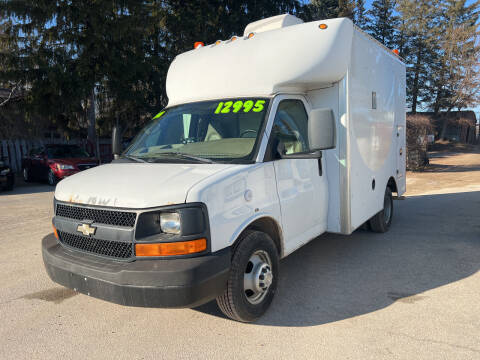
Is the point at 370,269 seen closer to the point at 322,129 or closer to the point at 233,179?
the point at 322,129

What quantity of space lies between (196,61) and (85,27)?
12.9 meters

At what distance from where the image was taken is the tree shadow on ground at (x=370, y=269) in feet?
12.4

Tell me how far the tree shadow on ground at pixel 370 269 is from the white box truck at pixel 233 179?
0.49 m

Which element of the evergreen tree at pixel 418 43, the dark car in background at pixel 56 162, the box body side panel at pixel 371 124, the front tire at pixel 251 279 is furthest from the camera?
the evergreen tree at pixel 418 43

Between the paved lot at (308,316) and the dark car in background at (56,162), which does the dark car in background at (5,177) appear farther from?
the paved lot at (308,316)

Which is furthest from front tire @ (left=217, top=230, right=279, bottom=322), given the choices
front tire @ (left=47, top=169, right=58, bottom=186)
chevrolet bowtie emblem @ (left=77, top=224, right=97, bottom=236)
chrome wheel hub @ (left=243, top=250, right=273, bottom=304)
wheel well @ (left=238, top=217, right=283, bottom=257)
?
front tire @ (left=47, top=169, right=58, bottom=186)

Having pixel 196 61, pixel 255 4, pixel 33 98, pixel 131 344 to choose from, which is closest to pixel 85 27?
pixel 33 98

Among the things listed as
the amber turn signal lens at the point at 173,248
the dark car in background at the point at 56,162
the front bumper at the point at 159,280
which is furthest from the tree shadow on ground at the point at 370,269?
the dark car in background at the point at 56,162

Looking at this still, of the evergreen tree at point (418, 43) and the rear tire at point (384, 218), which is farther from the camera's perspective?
Result: the evergreen tree at point (418, 43)

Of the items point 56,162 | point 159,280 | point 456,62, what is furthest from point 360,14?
point 159,280

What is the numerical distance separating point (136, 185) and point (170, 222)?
45 centimetres

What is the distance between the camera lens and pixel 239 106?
4.06m

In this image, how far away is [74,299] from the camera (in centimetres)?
413

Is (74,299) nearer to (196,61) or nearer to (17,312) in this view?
(17,312)
